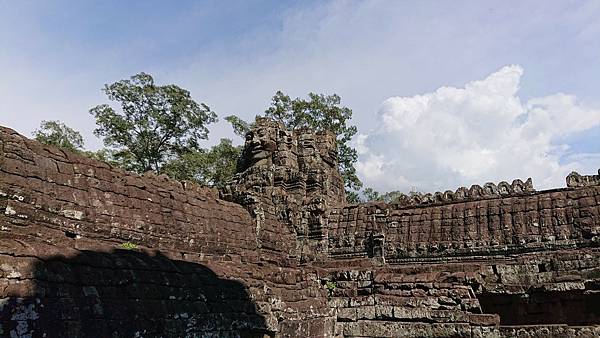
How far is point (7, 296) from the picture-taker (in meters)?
2.75

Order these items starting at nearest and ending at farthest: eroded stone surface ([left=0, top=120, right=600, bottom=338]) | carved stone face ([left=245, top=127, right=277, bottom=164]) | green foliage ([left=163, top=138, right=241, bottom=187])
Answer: eroded stone surface ([left=0, top=120, right=600, bottom=338]), carved stone face ([left=245, top=127, right=277, bottom=164]), green foliage ([left=163, top=138, right=241, bottom=187])

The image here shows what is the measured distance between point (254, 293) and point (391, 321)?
2.09 metres

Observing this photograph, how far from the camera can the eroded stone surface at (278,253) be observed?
135 inches

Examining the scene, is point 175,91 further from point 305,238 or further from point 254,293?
point 254,293

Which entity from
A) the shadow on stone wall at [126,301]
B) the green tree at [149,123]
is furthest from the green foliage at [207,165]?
the shadow on stone wall at [126,301]

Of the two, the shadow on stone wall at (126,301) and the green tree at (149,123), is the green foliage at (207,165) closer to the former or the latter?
the green tree at (149,123)

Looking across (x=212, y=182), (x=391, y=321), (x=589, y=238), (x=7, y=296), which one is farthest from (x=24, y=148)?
(x=212, y=182)

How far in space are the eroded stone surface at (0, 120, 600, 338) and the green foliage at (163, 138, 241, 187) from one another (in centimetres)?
1010

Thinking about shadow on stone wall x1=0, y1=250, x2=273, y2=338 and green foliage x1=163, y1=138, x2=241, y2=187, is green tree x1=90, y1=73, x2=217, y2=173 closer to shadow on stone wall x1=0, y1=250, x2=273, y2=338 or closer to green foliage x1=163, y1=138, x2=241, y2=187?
green foliage x1=163, y1=138, x2=241, y2=187

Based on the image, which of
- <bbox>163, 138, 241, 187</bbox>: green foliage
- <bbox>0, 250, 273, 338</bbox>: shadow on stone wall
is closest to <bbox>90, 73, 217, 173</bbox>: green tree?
<bbox>163, 138, 241, 187</bbox>: green foliage

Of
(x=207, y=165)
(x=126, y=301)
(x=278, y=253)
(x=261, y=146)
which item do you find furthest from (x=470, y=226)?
(x=207, y=165)

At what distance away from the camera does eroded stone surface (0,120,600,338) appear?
3432mm

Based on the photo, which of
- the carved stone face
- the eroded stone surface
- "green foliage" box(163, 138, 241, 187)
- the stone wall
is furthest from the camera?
"green foliage" box(163, 138, 241, 187)

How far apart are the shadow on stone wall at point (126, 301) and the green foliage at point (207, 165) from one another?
20.1m
